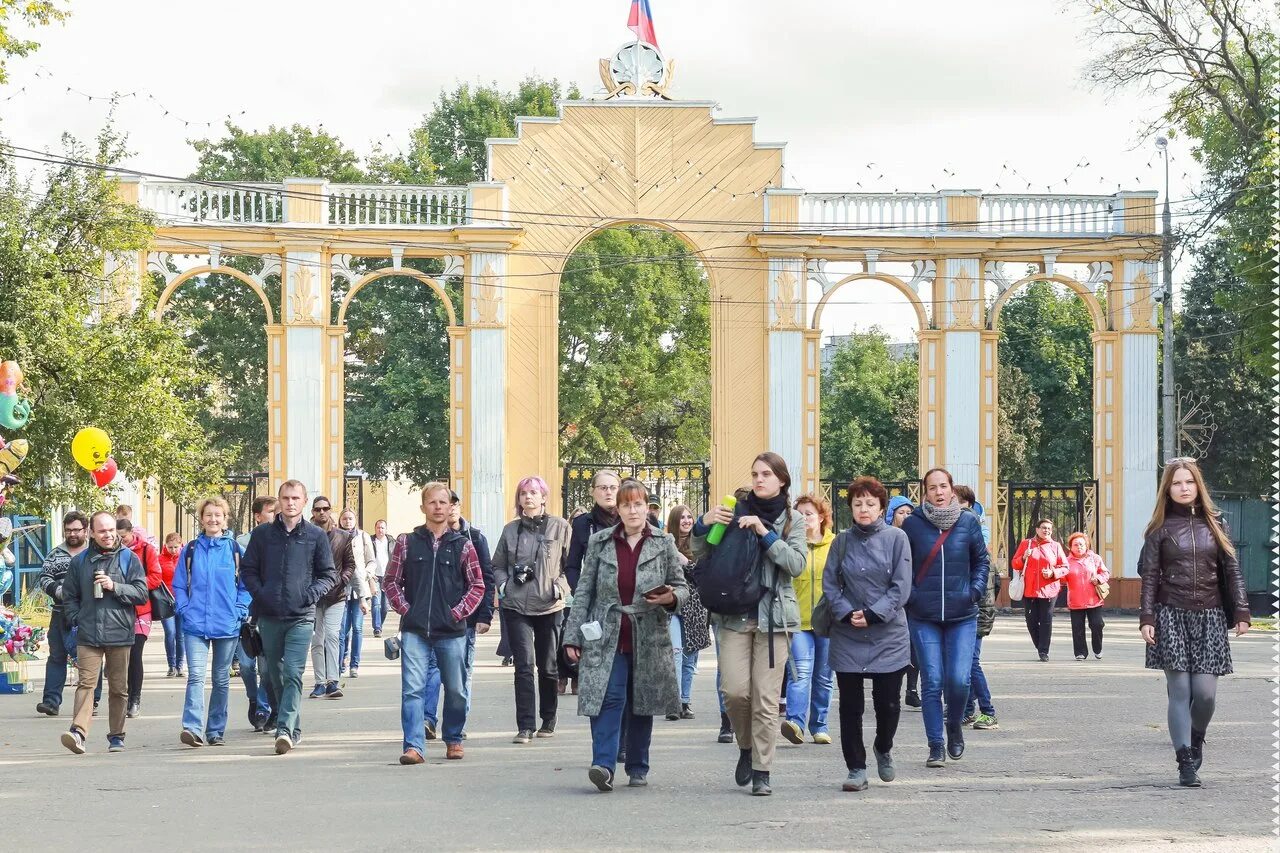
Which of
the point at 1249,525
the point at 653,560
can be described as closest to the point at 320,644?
the point at 653,560

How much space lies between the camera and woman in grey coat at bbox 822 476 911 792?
1014cm

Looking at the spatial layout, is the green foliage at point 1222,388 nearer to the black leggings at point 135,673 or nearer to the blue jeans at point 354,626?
the blue jeans at point 354,626

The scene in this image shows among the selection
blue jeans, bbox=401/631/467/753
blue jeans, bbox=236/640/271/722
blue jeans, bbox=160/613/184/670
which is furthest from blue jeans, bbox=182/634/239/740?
blue jeans, bbox=160/613/184/670

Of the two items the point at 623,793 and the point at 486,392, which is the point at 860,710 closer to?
the point at 623,793

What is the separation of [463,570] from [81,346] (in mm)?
13005

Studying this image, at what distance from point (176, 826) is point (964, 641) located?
206 inches

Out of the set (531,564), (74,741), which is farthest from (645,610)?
(74,741)

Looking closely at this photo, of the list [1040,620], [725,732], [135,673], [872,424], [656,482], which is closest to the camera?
[725,732]

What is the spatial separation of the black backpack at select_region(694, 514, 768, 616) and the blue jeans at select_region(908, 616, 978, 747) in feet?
6.22

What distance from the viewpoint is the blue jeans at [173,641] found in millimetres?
18031

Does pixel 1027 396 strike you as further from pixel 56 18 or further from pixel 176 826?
pixel 176 826

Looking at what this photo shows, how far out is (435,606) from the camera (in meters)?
11.5

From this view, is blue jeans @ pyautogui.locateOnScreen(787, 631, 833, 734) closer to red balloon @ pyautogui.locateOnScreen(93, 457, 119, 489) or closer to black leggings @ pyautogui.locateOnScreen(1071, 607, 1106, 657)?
black leggings @ pyautogui.locateOnScreen(1071, 607, 1106, 657)

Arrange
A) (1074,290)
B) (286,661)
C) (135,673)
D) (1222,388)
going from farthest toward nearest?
(1222,388), (1074,290), (135,673), (286,661)
